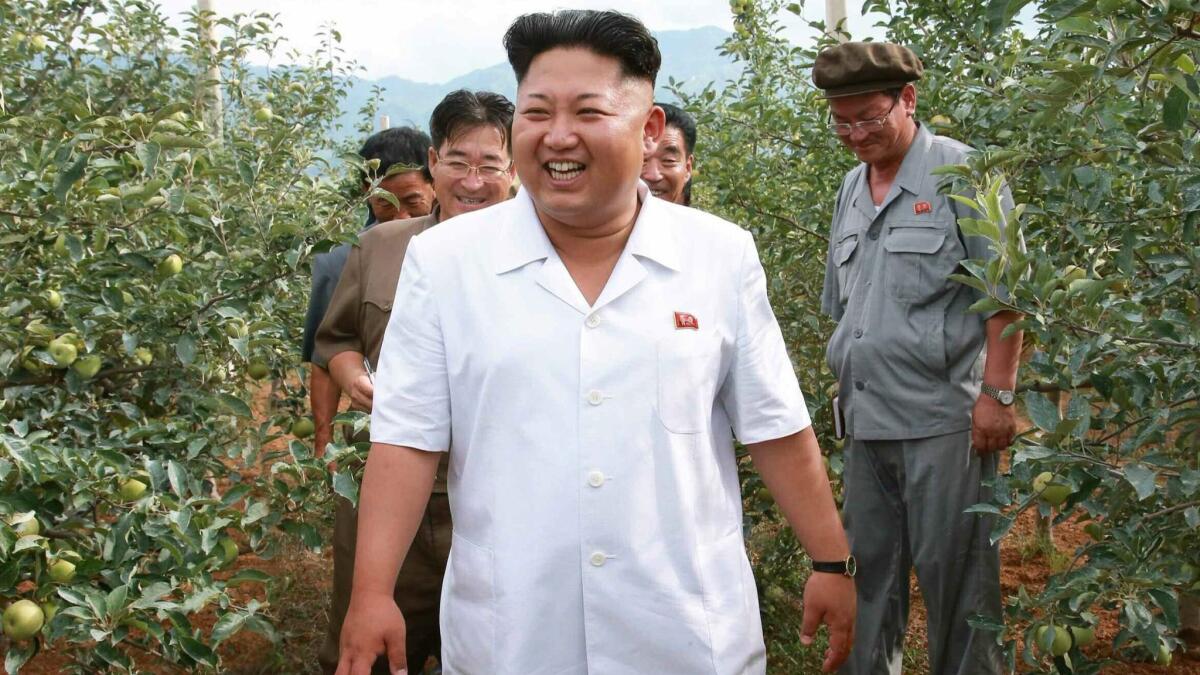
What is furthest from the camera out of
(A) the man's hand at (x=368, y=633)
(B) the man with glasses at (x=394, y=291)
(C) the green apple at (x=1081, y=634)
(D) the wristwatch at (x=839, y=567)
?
(B) the man with glasses at (x=394, y=291)

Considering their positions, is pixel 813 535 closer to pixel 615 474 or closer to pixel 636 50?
pixel 615 474

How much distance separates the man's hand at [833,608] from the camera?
1965 millimetres

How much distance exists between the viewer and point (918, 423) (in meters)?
3.12

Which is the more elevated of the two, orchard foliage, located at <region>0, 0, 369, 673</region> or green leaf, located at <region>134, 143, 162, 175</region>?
green leaf, located at <region>134, 143, 162, 175</region>

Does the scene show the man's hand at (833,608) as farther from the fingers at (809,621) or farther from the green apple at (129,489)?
the green apple at (129,489)

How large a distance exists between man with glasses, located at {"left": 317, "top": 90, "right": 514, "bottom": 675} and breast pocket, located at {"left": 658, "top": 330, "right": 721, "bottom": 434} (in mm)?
1118

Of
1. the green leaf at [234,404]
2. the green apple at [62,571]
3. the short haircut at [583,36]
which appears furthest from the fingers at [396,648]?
the green leaf at [234,404]

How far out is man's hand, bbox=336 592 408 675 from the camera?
1792mm

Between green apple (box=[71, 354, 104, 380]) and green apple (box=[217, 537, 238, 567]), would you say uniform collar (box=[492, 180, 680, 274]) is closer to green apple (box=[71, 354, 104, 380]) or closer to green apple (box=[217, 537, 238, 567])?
green apple (box=[217, 537, 238, 567])

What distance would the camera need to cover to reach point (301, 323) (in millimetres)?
3848

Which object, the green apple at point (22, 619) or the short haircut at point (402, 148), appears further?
the short haircut at point (402, 148)

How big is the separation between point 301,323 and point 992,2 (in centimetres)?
261

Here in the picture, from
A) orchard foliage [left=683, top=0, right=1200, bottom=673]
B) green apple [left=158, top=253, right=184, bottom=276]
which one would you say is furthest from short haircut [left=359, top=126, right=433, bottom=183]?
orchard foliage [left=683, top=0, right=1200, bottom=673]

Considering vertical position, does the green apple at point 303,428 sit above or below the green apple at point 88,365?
below
